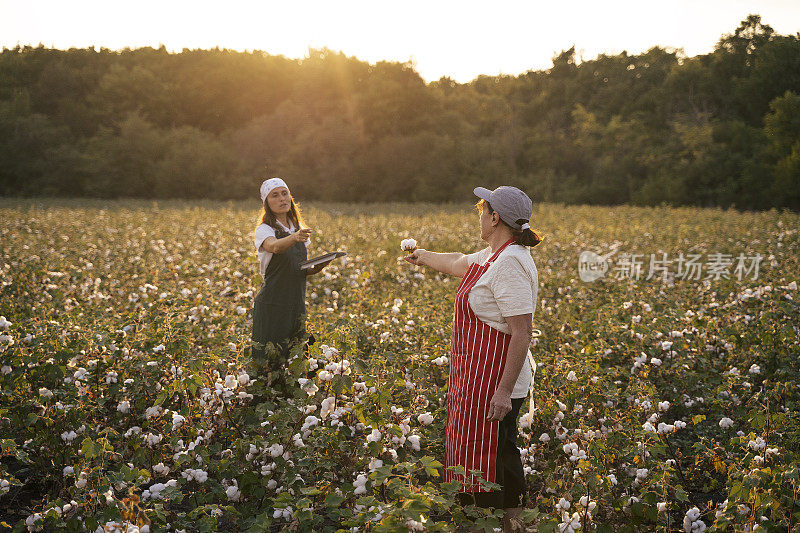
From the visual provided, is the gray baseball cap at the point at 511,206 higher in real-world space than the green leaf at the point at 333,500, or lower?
higher

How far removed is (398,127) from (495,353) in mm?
53808

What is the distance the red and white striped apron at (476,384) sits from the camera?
109 inches

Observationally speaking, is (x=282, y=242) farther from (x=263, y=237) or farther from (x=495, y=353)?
(x=495, y=353)

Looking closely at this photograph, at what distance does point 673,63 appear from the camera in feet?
159

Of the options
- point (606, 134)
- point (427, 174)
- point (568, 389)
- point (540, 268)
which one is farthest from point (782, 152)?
point (568, 389)

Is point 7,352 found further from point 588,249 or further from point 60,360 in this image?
point 588,249

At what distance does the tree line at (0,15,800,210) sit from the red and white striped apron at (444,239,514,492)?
130ft

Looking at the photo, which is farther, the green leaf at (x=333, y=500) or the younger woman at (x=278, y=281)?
the younger woman at (x=278, y=281)

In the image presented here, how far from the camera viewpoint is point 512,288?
2.67 meters

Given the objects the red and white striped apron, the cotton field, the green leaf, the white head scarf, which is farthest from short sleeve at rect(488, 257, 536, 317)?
the white head scarf

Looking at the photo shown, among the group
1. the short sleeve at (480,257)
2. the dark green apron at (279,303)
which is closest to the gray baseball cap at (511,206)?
the short sleeve at (480,257)

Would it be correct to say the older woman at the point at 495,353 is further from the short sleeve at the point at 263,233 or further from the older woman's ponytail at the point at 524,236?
the short sleeve at the point at 263,233

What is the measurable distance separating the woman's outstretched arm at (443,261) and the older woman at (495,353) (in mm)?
360

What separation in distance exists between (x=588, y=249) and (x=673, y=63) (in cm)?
4205
